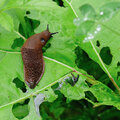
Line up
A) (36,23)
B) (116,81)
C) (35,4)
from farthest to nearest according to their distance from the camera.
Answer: (36,23) < (116,81) < (35,4)

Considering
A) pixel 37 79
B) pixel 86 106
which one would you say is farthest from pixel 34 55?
pixel 86 106

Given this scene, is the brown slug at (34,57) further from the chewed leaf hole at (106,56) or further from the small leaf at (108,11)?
the small leaf at (108,11)

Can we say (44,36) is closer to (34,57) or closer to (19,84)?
(34,57)

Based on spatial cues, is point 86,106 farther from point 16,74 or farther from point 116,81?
point 16,74

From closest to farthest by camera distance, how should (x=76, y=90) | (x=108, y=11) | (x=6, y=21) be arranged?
(x=108, y=11) → (x=6, y=21) → (x=76, y=90)

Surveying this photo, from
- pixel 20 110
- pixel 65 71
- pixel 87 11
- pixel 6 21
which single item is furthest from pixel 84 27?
pixel 20 110

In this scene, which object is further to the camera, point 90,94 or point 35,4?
point 90,94
